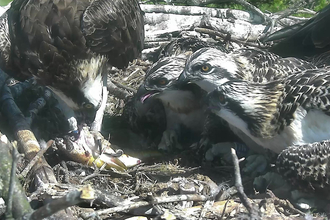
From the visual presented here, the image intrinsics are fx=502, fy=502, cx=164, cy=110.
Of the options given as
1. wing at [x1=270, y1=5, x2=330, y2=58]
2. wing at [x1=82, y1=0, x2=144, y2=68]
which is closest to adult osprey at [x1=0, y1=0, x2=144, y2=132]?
wing at [x1=82, y1=0, x2=144, y2=68]

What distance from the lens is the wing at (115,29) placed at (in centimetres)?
528

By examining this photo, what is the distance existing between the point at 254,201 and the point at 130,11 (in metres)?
2.80

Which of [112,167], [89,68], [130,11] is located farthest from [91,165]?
[130,11]

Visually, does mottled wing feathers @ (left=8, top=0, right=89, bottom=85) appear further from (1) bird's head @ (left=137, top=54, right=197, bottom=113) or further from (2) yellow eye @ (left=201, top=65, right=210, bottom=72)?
(2) yellow eye @ (left=201, top=65, right=210, bottom=72)

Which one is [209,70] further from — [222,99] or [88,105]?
[88,105]

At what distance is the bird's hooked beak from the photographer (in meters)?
4.52

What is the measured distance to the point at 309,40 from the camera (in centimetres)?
581

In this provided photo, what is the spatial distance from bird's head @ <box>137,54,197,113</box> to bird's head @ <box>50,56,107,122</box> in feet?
A: 1.71

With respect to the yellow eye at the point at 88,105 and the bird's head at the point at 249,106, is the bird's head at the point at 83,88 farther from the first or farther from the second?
the bird's head at the point at 249,106

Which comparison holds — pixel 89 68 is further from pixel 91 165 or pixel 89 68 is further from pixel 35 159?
pixel 35 159

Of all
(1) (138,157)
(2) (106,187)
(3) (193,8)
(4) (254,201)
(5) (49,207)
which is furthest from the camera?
(3) (193,8)

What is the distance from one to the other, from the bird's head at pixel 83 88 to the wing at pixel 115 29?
0.23 metres

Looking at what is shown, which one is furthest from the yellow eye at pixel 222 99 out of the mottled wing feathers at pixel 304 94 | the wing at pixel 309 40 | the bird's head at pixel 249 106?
the wing at pixel 309 40

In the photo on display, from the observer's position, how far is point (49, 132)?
5.48 metres
